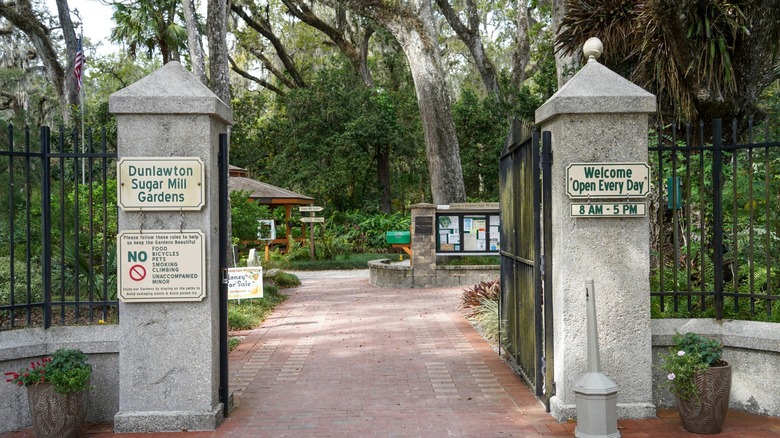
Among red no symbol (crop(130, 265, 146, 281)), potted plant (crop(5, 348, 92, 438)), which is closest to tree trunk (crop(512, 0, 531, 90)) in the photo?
red no symbol (crop(130, 265, 146, 281))

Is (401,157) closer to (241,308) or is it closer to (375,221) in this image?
(375,221)

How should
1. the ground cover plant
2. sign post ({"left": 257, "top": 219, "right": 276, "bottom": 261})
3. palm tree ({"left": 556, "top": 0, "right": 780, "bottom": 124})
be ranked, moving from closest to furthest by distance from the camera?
palm tree ({"left": 556, "top": 0, "right": 780, "bottom": 124}) → the ground cover plant → sign post ({"left": 257, "top": 219, "right": 276, "bottom": 261})

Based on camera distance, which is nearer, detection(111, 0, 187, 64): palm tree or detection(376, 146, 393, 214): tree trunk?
detection(111, 0, 187, 64): palm tree

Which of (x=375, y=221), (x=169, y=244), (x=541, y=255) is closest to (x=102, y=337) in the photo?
(x=169, y=244)

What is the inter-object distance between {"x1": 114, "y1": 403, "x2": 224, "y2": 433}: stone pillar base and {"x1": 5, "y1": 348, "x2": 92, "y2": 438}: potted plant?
1.25 ft

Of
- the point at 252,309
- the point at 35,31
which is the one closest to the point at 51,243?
the point at 252,309

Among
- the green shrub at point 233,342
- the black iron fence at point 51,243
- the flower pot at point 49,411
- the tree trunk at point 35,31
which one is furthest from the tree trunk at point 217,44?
the tree trunk at point 35,31

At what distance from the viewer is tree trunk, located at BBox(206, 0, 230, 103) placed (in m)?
15.4

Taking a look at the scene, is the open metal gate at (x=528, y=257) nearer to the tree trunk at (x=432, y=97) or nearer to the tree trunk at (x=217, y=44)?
the tree trunk at (x=217, y=44)

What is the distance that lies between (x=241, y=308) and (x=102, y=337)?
7025 millimetres

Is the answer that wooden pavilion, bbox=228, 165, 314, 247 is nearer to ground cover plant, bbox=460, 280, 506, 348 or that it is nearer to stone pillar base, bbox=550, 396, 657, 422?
ground cover plant, bbox=460, 280, 506, 348

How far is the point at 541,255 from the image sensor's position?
6.21 m

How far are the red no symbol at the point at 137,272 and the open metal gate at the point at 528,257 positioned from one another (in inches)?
132

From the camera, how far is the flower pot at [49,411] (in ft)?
17.7
